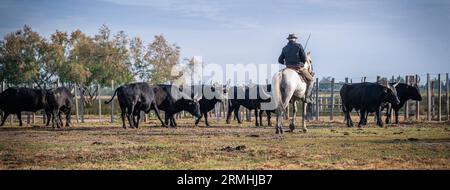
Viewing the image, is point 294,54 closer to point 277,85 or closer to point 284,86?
point 284,86

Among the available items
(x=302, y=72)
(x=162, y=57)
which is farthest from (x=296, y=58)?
(x=162, y=57)

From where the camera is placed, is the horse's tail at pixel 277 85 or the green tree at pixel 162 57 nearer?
the horse's tail at pixel 277 85

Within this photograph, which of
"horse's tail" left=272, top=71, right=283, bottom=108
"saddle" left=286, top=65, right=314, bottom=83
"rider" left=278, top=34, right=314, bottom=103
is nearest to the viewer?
"horse's tail" left=272, top=71, right=283, bottom=108

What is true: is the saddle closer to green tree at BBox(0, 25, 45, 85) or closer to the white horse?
the white horse

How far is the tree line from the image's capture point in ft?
155

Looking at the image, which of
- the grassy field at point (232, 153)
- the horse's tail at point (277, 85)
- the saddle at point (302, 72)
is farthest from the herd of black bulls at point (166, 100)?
the grassy field at point (232, 153)

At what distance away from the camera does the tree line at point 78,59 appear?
47.3m

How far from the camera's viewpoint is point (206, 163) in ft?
37.5

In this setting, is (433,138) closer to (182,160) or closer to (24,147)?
(182,160)

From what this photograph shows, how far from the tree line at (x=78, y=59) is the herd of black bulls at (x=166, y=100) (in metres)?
16.4

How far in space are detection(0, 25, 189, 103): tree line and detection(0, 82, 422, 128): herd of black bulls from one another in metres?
16.4

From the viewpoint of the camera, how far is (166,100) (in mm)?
27078

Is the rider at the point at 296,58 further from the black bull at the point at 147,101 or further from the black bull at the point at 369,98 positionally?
the black bull at the point at 147,101

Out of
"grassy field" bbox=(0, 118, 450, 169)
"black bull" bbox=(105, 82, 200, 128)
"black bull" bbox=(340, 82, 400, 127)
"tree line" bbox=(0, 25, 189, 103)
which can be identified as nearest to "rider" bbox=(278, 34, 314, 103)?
"grassy field" bbox=(0, 118, 450, 169)
